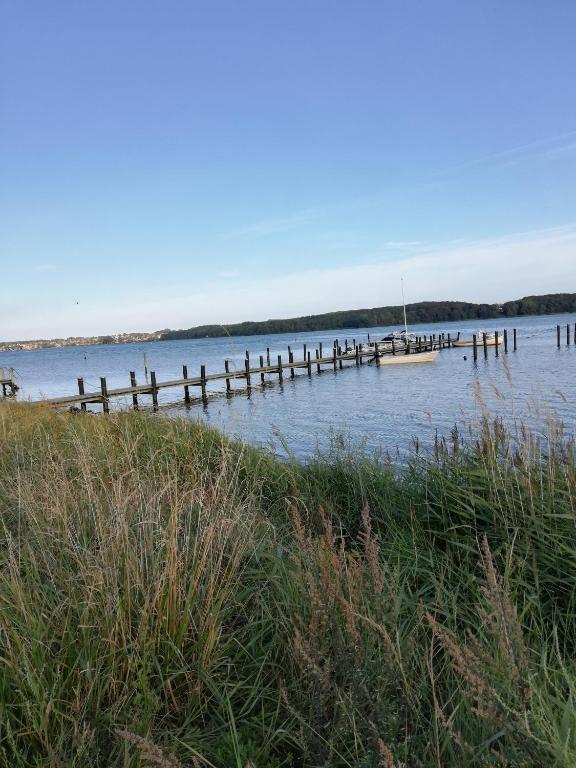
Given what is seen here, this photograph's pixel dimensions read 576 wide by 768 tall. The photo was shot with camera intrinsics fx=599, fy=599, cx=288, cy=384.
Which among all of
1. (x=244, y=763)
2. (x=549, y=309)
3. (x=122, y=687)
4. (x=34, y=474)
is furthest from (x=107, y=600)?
(x=549, y=309)

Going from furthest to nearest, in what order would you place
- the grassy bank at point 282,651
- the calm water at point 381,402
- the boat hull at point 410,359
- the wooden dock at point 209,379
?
1. the boat hull at point 410,359
2. the wooden dock at point 209,379
3. the calm water at point 381,402
4. the grassy bank at point 282,651

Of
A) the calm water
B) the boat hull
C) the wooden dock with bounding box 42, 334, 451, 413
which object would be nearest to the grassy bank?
the calm water

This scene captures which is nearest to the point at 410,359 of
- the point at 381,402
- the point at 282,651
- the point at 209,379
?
the point at 209,379

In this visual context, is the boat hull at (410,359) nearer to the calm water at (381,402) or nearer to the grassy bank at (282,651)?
the calm water at (381,402)

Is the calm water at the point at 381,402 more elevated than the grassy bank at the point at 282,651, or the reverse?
the grassy bank at the point at 282,651

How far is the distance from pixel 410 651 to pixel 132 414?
8.85 metres

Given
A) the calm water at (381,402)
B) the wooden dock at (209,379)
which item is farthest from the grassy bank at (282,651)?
the wooden dock at (209,379)

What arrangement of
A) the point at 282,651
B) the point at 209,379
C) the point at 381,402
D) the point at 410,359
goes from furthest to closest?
1. the point at 410,359
2. the point at 209,379
3. the point at 381,402
4. the point at 282,651

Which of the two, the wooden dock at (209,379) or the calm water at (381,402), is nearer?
the calm water at (381,402)

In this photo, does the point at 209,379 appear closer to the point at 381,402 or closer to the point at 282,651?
the point at 381,402

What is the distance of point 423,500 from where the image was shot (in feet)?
17.9

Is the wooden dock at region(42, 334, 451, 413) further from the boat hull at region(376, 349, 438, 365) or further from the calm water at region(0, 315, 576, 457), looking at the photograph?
the boat hull at region(376, 349, 438, 365)

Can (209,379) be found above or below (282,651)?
below

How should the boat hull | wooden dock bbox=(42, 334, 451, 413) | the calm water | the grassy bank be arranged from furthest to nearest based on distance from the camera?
the boat hull
wooden dock bbox=(42, 334, 451, 413)
the calm water
the grassy bank
